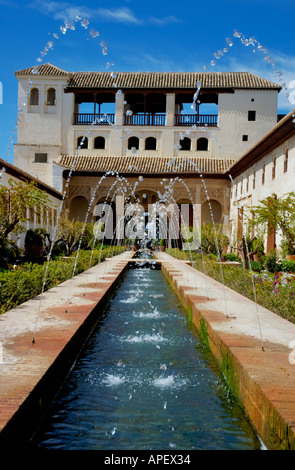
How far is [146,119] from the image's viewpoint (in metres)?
31.0

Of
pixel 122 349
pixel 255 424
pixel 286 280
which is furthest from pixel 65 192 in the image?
pixel 255 424

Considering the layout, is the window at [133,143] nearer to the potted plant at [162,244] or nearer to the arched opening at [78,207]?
the arched opening at [78,207]

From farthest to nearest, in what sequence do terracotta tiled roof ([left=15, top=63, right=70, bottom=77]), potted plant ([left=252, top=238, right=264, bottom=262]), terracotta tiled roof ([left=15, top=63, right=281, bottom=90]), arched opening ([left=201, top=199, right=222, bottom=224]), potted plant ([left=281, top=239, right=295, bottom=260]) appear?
1. arched opening ([left=201, top=199, right=222, bottom=224])
2. terracotta tiled roof ([left=15, top=63, right=70, bottom=77])
3. terracotta tiled roof ([left=15, top=63, right=281, bottom=90])
4. potted plant ([left=252, top=238, right=264, bottom=262])
5. potted plant ([left=281, top=239, right=295, bottom=260])

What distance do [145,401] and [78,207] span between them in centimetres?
2840

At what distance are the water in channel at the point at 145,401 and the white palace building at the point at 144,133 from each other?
23.8 meters

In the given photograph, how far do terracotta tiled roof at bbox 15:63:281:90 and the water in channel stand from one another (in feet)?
85.6

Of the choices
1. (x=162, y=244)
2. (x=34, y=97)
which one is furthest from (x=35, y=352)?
(x=34, y=97)

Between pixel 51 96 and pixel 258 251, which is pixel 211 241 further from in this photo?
pixel 51 96

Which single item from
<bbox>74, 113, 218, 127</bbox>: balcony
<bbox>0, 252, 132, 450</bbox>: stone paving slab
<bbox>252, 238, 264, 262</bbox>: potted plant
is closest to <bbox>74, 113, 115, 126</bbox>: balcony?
<bbox>74, 113, 218, 127</bbox>: balcony

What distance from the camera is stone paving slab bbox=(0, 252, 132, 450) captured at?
2645 millimetres

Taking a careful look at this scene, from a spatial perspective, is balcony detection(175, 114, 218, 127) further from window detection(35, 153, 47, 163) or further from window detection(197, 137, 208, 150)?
window detection(35, 153, 47, 163)

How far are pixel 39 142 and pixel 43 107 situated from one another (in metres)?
2.17

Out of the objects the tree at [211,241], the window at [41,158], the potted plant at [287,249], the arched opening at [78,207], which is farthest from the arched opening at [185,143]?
the potted plant at [287,249]

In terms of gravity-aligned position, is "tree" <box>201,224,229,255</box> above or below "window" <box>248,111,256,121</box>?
below
